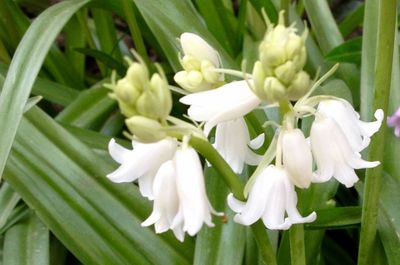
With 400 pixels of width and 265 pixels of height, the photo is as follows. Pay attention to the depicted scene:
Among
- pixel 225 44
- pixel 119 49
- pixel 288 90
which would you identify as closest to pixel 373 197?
pixel 288 90

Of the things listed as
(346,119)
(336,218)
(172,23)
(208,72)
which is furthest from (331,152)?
(172,23)

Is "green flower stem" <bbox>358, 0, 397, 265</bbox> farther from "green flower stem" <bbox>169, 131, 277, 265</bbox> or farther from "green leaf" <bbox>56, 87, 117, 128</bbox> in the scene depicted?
"green leaf" <bbox>56, 87, 117, 128</bbox>

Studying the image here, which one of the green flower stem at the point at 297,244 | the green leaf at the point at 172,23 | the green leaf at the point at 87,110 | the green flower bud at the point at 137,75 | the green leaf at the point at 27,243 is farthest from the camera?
the green leaf at the point at 87,110

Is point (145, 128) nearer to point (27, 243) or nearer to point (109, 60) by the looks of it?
point (27, 243)

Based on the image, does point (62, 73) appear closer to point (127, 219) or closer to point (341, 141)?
point (127, 219)

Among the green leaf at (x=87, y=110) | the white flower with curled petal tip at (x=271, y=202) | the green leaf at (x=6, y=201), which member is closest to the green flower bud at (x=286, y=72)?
the white flower with curled petal tip at (x=271, y=202)

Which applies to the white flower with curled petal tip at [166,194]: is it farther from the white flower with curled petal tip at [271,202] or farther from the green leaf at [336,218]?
the green leaf at [336,218]
